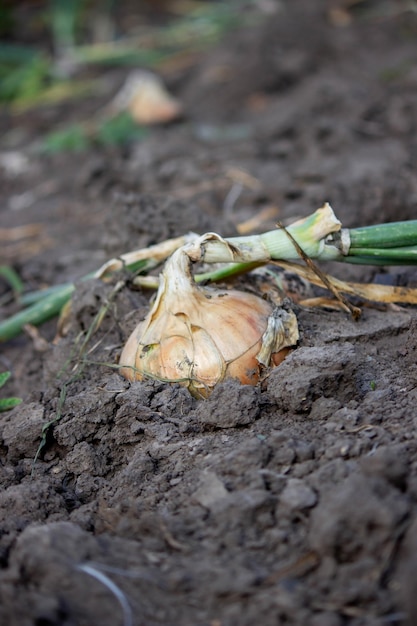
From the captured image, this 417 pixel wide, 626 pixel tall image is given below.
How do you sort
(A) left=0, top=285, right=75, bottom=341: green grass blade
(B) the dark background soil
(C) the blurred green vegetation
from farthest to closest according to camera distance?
(C) the blurred green vegetation → (A) left=0, top=285, right=75, bottom=341: green grass blade → (B) the dark background soil

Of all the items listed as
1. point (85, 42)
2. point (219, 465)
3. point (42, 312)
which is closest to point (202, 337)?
point (219, 465)

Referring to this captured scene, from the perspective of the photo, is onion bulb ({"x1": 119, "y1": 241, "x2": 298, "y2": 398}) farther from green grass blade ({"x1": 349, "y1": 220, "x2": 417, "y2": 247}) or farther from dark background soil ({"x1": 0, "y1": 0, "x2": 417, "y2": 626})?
green grass blade ({"x1": 349, "y1": 220, "x2": 417, "y2": 247})

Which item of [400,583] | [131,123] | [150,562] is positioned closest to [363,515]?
[400,583]

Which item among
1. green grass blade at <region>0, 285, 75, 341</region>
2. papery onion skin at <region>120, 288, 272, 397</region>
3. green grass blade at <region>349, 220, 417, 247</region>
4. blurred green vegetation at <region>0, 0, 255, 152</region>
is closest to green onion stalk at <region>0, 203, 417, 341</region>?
green grass blade at <region>349, 220, 417, 247</region>

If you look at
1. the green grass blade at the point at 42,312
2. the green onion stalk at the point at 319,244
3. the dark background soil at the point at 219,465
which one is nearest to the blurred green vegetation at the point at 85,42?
the dark background soil at the point at 219,465

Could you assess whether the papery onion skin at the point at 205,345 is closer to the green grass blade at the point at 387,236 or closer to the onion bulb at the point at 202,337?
→ the onion bulb at the point at 202,337

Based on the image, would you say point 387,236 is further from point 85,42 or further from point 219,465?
point 85,42

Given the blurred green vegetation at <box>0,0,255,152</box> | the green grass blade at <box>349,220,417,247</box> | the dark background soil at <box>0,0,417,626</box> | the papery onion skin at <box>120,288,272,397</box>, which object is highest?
the blurred green vegetation at <box>0,0,255,152</box>

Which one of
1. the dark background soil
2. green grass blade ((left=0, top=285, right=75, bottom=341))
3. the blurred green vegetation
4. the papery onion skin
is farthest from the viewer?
the blurred green vegetation
